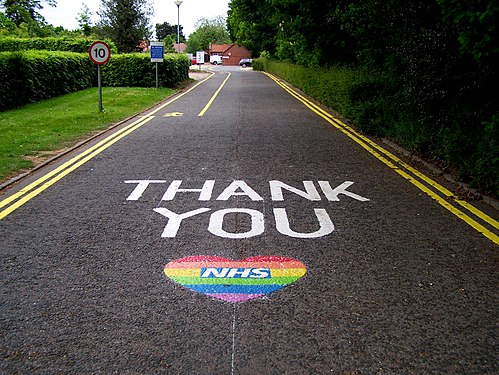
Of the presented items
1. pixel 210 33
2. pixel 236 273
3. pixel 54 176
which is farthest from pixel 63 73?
pixel 210 33

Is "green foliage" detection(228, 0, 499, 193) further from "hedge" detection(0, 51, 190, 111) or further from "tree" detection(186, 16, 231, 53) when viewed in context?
"tree" detection(186, 16, 231, 53)

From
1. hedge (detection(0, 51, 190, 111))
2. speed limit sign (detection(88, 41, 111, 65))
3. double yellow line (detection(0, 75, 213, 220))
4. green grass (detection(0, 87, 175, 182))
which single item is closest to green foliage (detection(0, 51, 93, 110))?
hedge (detection(0, 51, 190, 111))

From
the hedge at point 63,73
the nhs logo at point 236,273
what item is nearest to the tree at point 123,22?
the hedge at point 63,73

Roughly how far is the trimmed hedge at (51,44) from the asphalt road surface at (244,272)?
31905mm

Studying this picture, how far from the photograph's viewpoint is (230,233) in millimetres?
5613

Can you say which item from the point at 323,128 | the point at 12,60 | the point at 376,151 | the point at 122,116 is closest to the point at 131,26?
the point at 12,60

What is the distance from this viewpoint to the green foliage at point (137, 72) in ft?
100

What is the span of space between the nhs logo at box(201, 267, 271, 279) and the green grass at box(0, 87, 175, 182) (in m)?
4.98

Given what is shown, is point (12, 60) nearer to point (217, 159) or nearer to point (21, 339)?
point (217, 159)

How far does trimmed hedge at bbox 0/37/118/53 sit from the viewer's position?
124 ft

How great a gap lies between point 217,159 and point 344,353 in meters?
6.66

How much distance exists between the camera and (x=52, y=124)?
46.0 ft

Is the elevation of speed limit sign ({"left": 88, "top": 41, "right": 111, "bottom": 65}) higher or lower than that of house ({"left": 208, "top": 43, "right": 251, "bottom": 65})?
lower

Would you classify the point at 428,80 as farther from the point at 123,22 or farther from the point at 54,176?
the point at 123,22
